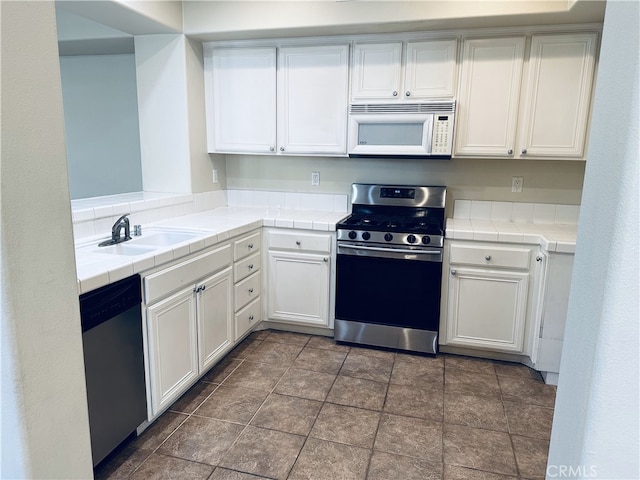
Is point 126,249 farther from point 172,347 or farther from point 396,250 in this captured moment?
point 396,250

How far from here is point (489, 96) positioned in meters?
2.95

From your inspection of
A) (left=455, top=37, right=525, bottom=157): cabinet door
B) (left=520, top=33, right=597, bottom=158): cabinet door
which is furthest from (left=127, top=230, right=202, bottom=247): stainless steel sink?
(left=520, top=33, right=597, bottom=158): cabinet door

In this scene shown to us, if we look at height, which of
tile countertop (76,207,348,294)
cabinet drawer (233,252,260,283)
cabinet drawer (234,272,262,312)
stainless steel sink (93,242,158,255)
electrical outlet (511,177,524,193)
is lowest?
cabinet drawer (234,272,262,312)

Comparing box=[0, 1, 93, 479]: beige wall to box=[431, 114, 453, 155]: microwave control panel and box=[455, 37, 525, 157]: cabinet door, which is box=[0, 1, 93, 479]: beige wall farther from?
box=[455, 37, 525, 157]: cabinet door

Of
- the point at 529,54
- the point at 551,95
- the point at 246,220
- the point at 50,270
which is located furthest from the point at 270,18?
the point at 50,270

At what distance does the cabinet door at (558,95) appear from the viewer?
110 inches

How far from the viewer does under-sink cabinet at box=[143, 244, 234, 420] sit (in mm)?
2107

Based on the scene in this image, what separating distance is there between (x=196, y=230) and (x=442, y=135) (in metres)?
1.71

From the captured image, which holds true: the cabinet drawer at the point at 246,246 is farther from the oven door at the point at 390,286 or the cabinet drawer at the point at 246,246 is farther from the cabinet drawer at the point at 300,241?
the oven door at the point at 390,286

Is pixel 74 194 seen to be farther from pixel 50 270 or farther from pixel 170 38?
pixel 50 270

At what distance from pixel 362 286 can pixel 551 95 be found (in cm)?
174

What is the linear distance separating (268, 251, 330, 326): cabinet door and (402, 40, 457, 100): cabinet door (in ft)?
4.28

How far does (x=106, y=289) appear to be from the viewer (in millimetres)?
1793

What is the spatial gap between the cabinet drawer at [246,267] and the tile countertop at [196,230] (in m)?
0.21
